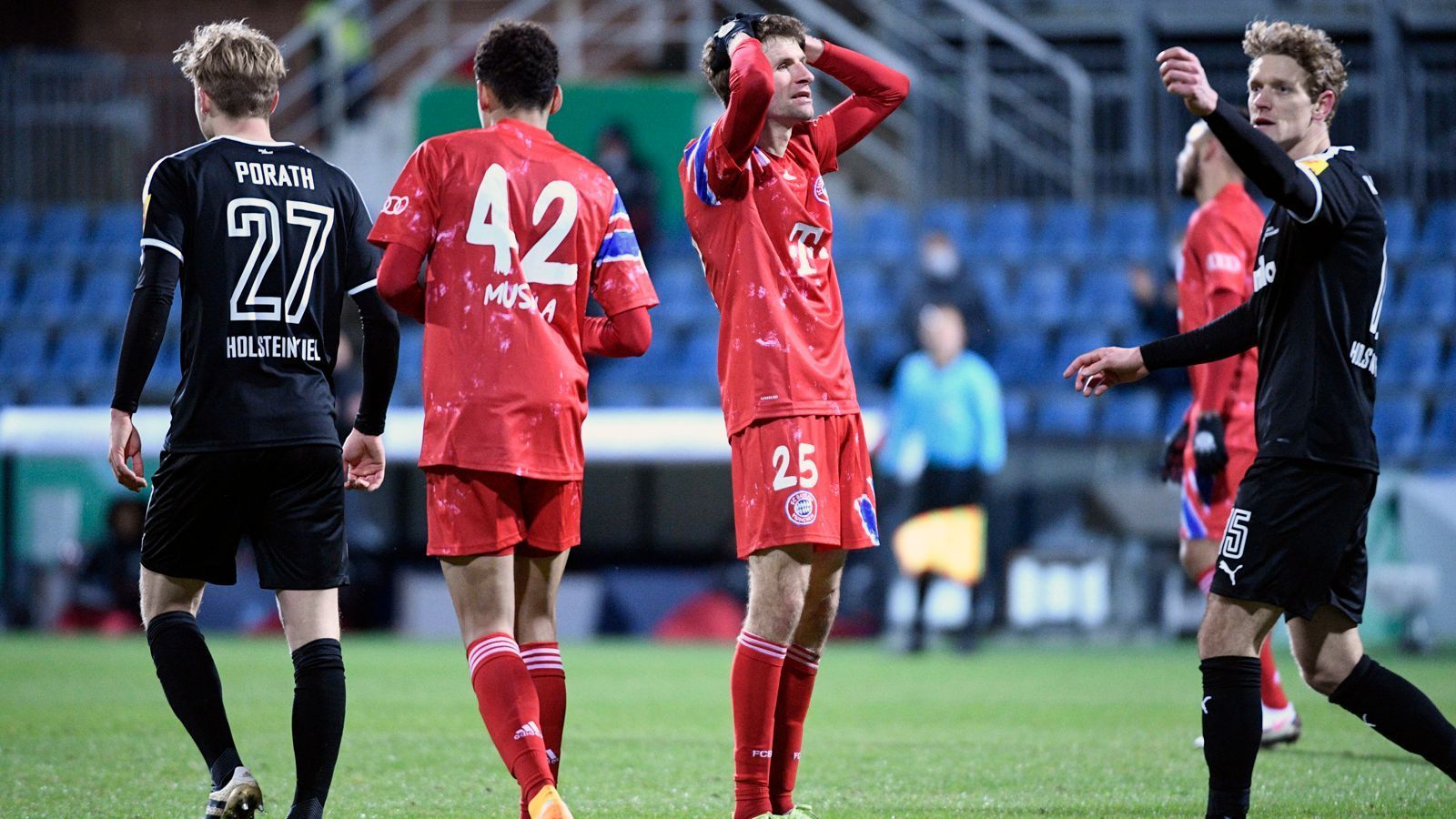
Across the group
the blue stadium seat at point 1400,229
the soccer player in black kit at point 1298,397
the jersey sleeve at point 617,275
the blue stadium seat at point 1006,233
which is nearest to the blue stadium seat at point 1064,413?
the blue stadium seat at point 1006,233

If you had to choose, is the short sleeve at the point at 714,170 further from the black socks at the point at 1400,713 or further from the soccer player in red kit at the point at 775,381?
the black socks at the point at 1400,713

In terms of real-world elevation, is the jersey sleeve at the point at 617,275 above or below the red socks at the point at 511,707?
above

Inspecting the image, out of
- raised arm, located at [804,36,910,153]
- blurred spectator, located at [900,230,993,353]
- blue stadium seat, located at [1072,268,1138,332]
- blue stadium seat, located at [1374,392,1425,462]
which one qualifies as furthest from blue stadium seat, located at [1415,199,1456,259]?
raised arm, located at [804,36,910,153]

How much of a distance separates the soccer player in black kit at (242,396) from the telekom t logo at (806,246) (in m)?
1.14

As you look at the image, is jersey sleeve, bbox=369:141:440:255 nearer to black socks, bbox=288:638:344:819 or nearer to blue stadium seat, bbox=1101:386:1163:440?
black socks, bbox=288:638:344:819

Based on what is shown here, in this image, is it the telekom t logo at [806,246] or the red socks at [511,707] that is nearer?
the red socks at [511,707]

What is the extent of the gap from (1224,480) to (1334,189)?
2471 millimetres

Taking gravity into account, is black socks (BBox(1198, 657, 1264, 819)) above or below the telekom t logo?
below

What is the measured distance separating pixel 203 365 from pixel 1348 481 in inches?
118

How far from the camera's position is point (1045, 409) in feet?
46.8

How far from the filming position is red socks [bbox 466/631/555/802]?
4.15 meters

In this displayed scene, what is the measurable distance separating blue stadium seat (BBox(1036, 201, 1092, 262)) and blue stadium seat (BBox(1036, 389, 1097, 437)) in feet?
7.41

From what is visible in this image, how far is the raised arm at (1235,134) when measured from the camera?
12.7 feet

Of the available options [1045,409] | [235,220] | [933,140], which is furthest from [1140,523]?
[235,220]
